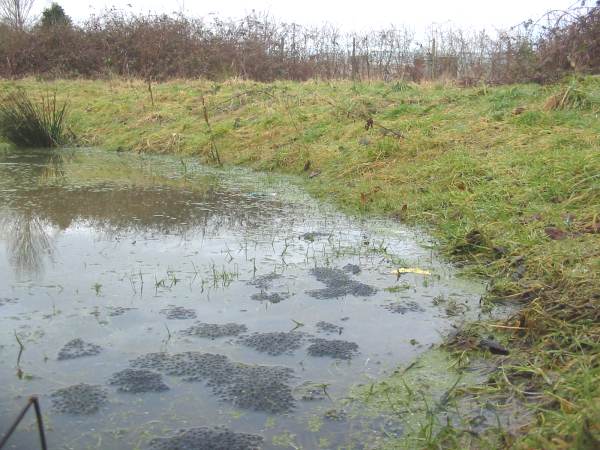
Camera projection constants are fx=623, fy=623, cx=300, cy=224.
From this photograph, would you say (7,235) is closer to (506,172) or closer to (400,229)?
(400,229)

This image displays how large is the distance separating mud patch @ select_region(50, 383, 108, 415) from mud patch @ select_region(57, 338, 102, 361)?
0.25 m

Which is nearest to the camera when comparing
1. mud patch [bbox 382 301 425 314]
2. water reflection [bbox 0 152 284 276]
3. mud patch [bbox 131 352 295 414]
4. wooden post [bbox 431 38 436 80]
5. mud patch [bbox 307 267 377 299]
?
mud patch [bbox 131 352 295 414]

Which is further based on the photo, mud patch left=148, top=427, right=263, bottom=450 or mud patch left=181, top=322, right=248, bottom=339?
mud patch left=181, top=322, right=248, bottom=339

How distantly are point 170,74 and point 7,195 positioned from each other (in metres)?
11.1

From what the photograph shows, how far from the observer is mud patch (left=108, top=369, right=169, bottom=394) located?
2.15 m

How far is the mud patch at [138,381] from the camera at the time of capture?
2154 millimetres

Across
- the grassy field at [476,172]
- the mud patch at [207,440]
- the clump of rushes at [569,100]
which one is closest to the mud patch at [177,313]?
the mud patch at [207,440]

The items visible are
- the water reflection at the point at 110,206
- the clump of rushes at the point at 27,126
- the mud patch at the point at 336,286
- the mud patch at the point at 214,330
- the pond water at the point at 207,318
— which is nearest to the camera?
the pond water at the point at 207,318

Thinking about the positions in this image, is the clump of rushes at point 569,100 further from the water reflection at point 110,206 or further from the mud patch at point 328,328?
the mud patch at point 328,328

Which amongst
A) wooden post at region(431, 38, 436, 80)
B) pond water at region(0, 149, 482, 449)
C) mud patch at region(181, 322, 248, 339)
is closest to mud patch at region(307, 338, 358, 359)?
pond water at region(0, 149, 482, 449)

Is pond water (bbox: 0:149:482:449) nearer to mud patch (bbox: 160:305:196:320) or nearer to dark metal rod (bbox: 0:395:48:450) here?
mud patch (bbox: 160:305:196:320)

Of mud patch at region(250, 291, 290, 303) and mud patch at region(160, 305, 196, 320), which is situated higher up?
mud patch at region(250, 291, 290, 303)

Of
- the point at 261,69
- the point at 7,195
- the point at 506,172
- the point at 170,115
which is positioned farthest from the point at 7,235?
the point at 261,69

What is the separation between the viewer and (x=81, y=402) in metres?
2.06
